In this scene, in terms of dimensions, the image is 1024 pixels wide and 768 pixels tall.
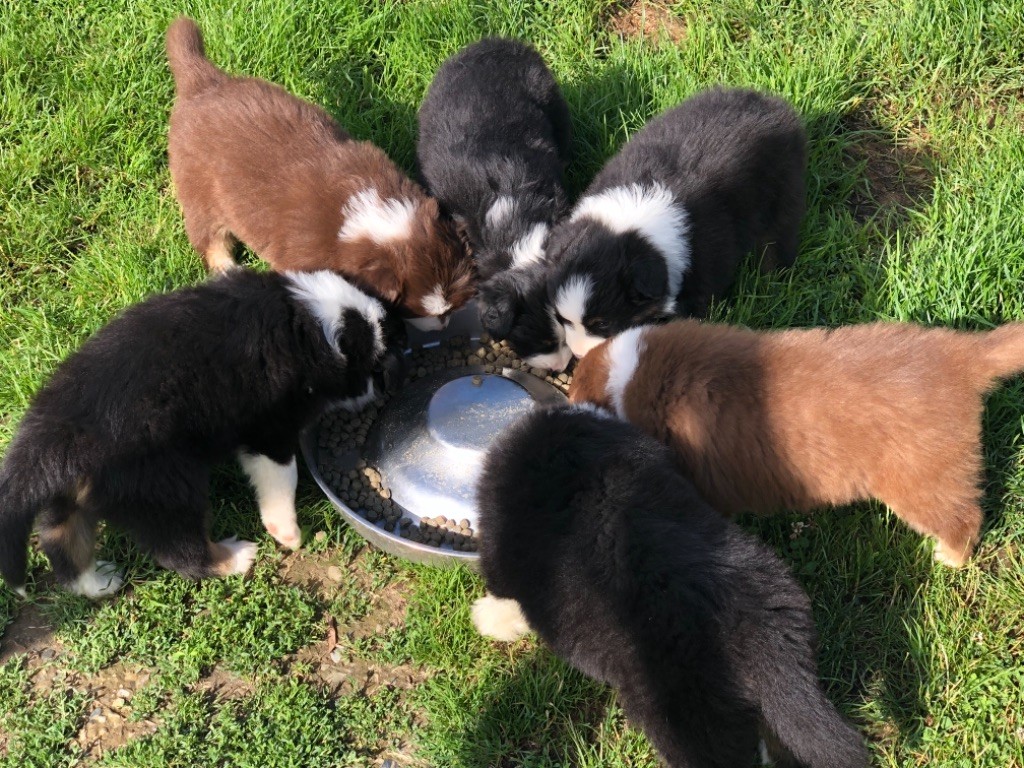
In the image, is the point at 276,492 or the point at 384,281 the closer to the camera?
the point at 276,492

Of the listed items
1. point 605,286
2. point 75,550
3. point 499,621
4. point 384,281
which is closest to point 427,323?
point 384,281

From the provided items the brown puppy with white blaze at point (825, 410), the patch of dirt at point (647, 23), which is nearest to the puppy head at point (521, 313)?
the brown puppy with white blaze at point (825, 410)

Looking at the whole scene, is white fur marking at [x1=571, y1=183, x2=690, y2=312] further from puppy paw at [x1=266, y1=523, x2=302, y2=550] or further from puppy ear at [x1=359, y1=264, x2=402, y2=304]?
puppy paw at [x1=266, y1=523, x2=302, y2=550]

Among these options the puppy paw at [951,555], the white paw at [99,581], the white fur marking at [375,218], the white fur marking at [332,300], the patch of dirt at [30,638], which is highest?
the white fur marking at [375,218]

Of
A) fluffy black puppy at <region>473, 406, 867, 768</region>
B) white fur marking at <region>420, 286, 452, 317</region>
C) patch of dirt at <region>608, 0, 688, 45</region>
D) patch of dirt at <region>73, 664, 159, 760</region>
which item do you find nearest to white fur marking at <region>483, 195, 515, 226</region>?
white fur marking at <region>420, 286, 452, 317</region>

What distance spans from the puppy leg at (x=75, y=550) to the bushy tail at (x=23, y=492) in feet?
0.41

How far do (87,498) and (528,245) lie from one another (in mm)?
1861

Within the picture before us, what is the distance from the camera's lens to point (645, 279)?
3.49 meters

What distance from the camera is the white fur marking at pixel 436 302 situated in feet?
12.0

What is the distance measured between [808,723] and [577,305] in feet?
5.66

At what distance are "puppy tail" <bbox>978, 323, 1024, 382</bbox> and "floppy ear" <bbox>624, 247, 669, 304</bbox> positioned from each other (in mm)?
1129

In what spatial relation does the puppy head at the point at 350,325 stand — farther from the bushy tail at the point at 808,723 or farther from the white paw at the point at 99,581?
the bushy tail at the point at 808,723

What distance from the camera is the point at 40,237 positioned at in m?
4.16

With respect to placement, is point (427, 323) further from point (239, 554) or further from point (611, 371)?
point (239, 554)
